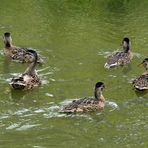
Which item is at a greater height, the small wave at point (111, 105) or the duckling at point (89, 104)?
the duckling at point (89, 104)

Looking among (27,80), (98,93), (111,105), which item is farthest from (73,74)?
(111,105)

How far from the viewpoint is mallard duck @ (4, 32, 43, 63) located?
15.2 metres

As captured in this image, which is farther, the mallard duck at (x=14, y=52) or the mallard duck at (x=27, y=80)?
the mallard duck at (x=14, y=52)

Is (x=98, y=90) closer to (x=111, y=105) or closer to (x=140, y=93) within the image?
(x=111, y=105)

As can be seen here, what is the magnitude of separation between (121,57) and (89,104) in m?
3.64

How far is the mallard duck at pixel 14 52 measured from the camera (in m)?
15.2

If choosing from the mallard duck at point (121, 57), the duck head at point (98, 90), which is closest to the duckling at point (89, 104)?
the duck head at point (98, 90)

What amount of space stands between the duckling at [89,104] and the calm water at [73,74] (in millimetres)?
132

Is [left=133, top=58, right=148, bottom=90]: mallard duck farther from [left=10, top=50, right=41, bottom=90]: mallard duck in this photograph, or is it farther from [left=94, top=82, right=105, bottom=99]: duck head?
[left=10, top=50, right=41, bottom=90]: mallard duck

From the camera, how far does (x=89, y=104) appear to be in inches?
461

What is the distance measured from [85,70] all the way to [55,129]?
3.92 metres

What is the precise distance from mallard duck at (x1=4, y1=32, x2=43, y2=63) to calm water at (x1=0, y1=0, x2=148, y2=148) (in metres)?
0.22

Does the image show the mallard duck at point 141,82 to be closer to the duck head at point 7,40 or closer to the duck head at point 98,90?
the duck head at point 98,90

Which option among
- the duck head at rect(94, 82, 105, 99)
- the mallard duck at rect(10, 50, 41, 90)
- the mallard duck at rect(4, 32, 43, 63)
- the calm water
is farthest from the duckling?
the mallard duck at rect(4, 32, 43, 63)
